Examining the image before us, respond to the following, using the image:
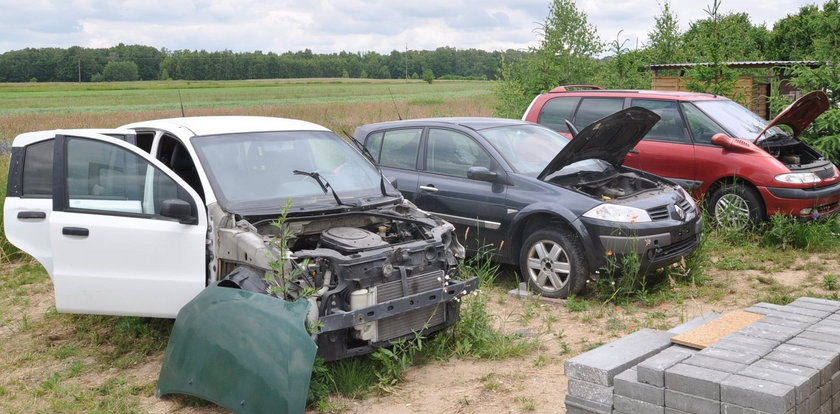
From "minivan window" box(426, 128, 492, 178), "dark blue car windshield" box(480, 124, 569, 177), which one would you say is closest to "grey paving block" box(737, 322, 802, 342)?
"dark blue car windshield" box(480, 124, 569, 177)

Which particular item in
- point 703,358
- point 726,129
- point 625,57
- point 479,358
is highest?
point 625,57

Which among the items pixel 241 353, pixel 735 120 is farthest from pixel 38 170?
pixel 735 120

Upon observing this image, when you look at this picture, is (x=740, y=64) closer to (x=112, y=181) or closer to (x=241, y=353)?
(x=112, y=181)

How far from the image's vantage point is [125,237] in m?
5.50

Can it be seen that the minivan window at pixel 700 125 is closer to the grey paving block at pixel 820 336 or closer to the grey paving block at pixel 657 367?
the grey paving block at pixel 820 336

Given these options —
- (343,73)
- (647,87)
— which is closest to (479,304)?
(647,87)

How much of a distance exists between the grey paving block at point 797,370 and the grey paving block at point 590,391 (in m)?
0.74

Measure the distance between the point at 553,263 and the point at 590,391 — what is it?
306cm

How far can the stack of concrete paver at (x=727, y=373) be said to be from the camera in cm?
338

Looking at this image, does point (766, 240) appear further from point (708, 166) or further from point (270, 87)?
point (270, 87)

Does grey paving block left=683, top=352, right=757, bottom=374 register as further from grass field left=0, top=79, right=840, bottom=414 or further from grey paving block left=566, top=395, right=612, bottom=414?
grass field left=0, top=79, right=840, bottom=414

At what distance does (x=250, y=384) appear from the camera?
4.50 m

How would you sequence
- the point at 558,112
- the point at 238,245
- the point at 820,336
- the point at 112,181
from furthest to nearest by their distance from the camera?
the point at 558,112 → the point at 112,181 → the point at 238,245 → the point at 820,336

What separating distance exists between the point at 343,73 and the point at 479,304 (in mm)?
82816
